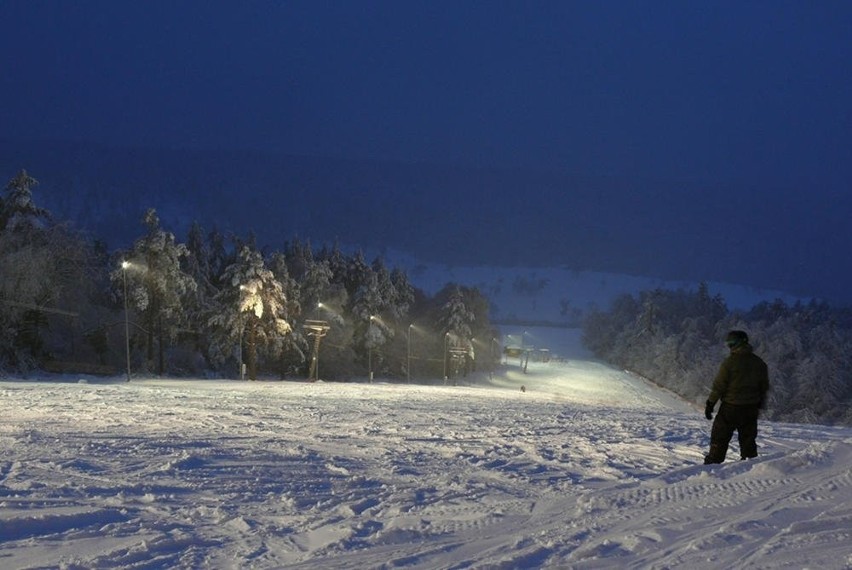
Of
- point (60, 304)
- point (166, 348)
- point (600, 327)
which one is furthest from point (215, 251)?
point (600, 327)

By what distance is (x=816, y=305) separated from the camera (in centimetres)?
14775

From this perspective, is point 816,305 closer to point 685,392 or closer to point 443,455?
point 685,392

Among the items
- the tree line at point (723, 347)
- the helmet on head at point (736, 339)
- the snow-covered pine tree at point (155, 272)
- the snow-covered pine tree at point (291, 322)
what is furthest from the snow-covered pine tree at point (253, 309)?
the helmet on head at point (736, 339)

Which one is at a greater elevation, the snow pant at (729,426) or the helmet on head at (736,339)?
the helmet on head at (736,339)

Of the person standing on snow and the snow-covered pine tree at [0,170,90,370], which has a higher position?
the snow-covered pine tree at [0,170,90,370]

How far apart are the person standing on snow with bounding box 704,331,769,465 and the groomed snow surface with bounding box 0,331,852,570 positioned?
0.48 metres

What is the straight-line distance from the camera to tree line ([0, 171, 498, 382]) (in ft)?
138

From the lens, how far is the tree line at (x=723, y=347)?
256 feet

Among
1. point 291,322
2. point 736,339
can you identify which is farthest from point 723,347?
point 736,339

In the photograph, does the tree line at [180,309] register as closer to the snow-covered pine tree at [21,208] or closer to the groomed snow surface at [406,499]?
the snow-covered pine tree at [21,208]

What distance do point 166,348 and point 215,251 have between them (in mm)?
21000

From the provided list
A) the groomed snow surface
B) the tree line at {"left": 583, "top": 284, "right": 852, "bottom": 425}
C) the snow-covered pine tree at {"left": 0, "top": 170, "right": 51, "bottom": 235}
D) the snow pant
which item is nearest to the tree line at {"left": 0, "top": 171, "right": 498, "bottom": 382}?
the snow-covered pine tree at {"left": 0, "top": 170, "right": 51, "bottom": 235}

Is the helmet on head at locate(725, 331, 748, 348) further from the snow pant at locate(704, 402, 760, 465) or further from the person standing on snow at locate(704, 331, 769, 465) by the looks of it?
the snow pant at locate(704, 402, 760, 465)

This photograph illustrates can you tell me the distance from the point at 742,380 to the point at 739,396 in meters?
0.22
